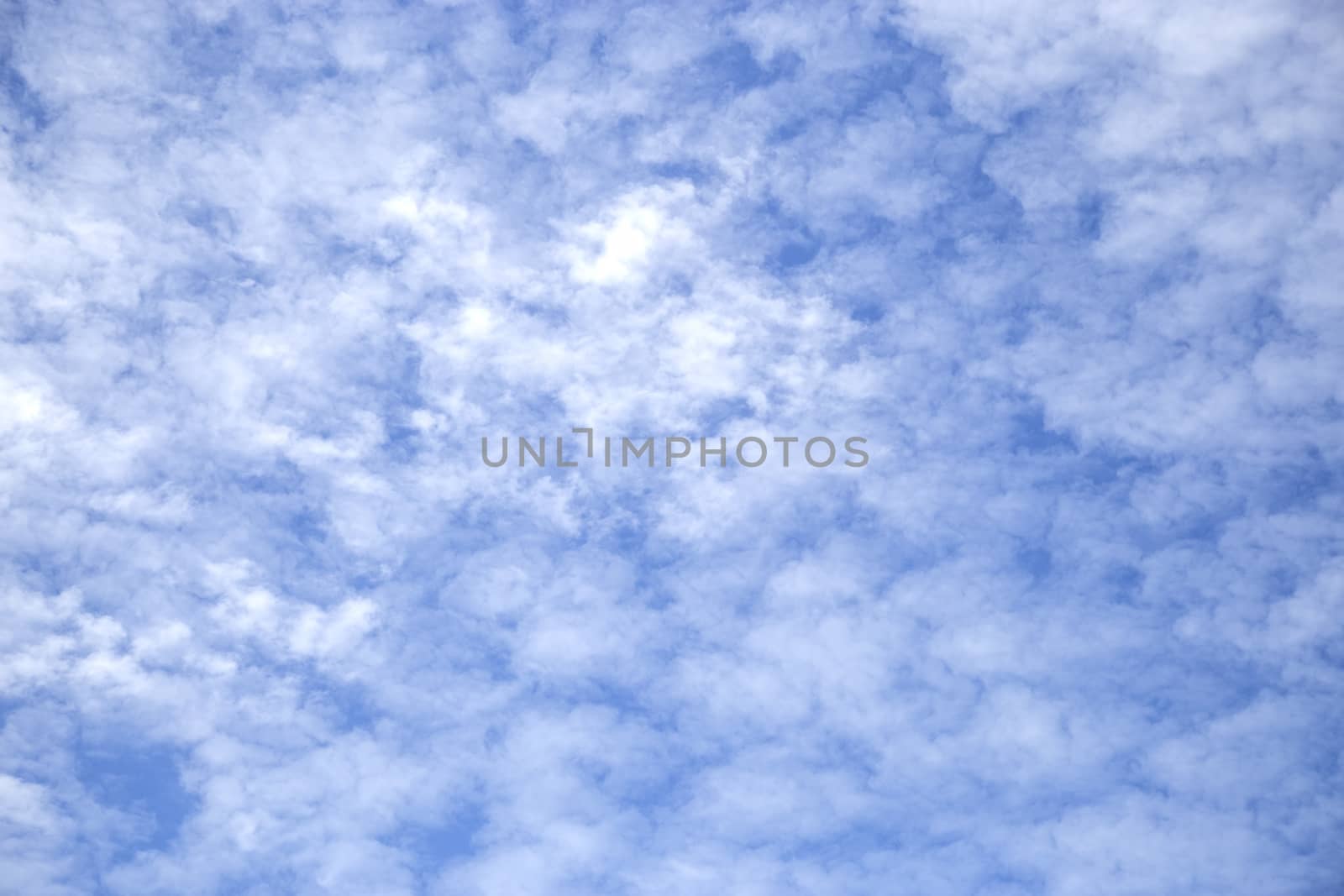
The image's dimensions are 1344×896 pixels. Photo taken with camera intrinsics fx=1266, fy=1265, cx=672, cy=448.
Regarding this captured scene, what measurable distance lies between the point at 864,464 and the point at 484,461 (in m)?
10.3

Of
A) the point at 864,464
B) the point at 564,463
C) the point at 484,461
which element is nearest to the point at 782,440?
the point at 864,464

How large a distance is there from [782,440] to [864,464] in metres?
2.39

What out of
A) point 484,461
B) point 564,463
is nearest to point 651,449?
point 564,463

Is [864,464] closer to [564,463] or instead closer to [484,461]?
[564,463]

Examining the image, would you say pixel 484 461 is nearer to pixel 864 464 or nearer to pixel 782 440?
pixel 782 440

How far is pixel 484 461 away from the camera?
34.2 meters

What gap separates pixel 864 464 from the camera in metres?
34.7

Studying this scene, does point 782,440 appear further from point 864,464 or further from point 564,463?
point 564,463

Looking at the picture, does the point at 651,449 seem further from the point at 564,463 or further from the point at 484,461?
the point at 484,461

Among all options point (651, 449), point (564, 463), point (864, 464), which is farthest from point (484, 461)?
point (864, 464)

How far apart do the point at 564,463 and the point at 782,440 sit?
5952 millimetres

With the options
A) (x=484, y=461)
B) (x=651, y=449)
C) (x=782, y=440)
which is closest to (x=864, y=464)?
(x=782, y=440)

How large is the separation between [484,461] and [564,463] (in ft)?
7.06

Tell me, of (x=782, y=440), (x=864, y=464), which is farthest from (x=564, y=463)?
(x=864, y=464)
